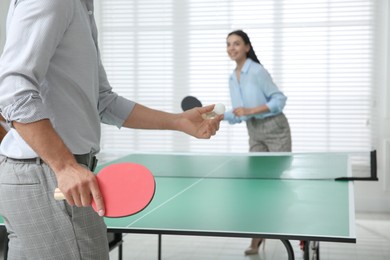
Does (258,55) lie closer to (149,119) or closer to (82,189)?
(149,119)

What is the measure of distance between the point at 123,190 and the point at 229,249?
363 cm

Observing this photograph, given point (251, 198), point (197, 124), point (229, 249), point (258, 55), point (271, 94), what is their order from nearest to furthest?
point (197, 124) < point (251, 198) < point (229, 249) < point (271, 94) < point (258, 55)

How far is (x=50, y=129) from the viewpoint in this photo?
145cm

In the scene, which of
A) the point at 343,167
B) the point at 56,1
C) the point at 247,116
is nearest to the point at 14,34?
the point at 56,1

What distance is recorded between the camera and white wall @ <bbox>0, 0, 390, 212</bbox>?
6.10 metres

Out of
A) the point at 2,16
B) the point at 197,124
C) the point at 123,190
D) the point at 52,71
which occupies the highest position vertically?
the point at 2,16

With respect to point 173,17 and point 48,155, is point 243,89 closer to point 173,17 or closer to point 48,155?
point 173,17

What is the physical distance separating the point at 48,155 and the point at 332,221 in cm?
148

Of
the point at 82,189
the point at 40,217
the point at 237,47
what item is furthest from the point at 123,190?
the point at 237,47

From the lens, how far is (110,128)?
695cm

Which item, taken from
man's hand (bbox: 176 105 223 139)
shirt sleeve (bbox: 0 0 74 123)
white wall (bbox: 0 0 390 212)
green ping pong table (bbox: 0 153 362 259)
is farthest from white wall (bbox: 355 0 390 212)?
shirt sleeve (bbox: 0 0 74 123)

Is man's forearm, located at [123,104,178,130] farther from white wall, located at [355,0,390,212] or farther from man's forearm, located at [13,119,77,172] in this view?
white wall, located at [355,0,390,212]

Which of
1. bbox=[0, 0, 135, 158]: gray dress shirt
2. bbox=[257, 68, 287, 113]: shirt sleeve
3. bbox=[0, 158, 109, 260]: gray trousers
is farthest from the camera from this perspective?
bbox=[257, 68, 287, 113]: shirt sleeve

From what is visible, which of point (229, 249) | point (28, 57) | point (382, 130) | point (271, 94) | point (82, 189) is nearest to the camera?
point (82, 189)
